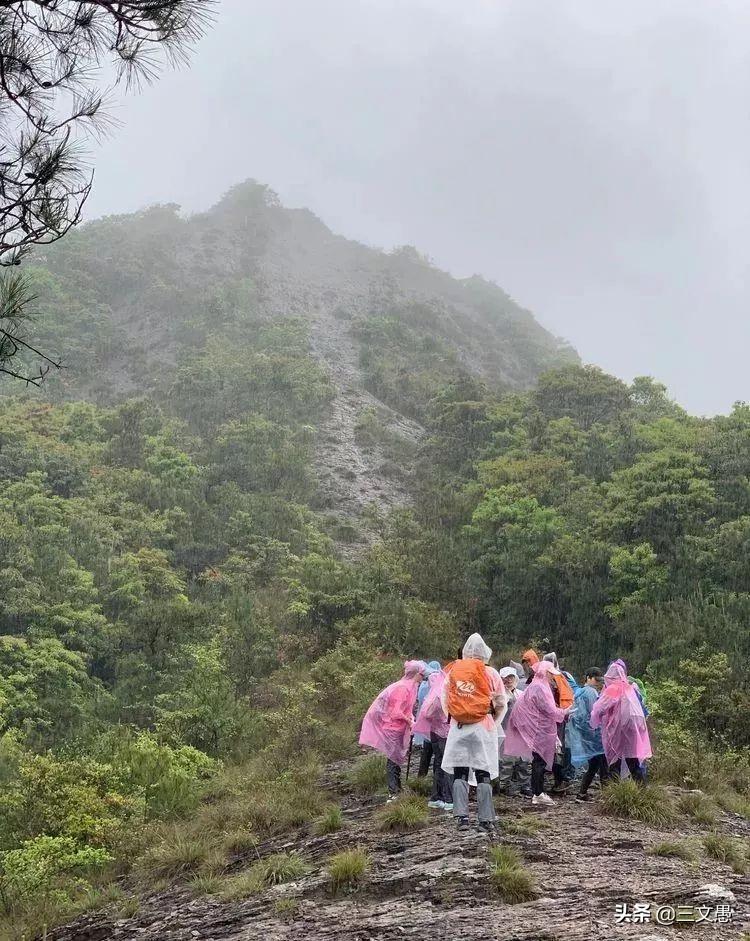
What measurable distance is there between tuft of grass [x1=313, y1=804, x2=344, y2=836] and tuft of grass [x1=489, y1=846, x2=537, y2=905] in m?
2.04

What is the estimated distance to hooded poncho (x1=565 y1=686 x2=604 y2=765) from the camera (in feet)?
23.0

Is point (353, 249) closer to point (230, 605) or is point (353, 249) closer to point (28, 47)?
point (230, 605)

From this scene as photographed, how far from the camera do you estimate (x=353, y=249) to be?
5853 centimetres

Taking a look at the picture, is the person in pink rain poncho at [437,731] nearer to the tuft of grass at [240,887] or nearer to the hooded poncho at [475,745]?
the hooded poncho at [475,745]

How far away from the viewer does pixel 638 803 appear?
20.9 feet

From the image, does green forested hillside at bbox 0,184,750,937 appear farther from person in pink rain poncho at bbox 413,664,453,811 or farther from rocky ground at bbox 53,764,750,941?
person in pink rain poncho at bbox 413,664,453,811

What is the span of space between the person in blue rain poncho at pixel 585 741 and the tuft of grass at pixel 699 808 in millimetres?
713

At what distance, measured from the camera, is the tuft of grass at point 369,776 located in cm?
787

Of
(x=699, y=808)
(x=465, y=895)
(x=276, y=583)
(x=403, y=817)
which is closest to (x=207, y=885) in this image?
(x=403, y=817)

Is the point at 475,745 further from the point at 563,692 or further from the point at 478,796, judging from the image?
the point at 563,692

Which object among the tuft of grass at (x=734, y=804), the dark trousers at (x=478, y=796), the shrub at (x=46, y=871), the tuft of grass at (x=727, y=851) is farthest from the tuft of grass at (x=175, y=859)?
the tuft of grass at (x=734, y=804)

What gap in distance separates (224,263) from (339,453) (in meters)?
24.3

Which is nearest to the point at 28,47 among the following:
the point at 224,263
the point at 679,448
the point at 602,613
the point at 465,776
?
the point at 465,776

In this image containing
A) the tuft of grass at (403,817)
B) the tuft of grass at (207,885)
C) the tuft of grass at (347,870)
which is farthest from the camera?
the tuft of grass at (403,817)
